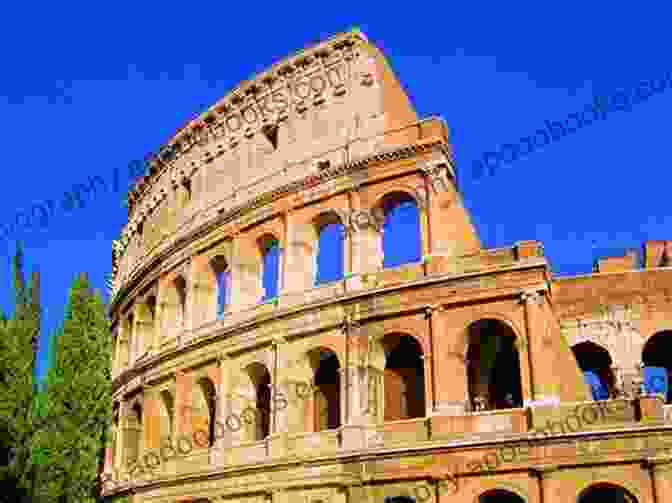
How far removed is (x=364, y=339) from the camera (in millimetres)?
19875

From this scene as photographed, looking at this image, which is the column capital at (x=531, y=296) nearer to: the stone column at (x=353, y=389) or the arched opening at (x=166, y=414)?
the stone column at (x=353, y=389)

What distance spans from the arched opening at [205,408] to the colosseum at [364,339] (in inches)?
2.2

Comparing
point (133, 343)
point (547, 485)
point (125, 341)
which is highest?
point (125, 341)

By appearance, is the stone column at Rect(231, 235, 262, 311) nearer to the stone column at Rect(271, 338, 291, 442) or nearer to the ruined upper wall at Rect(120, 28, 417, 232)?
the ruined upper wall at Rect(120, 28, 417, 232)

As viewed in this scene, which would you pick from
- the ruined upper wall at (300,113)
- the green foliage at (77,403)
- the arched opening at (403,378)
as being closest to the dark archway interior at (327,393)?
the arched opening at (403,378)

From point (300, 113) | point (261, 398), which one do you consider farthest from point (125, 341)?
point (300, 113)

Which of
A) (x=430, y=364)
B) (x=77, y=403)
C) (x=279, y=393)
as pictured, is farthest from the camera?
(x=279, y=393)

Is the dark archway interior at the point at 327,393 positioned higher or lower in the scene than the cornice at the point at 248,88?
lower

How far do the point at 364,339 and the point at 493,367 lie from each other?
3.54 meters

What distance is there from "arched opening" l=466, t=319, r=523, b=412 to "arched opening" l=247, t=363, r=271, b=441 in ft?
17.3

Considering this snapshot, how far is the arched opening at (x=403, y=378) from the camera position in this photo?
65.4 ft

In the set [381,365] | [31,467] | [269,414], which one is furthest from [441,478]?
[31,467]

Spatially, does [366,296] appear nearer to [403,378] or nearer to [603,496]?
[403,378]

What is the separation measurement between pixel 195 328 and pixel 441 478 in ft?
30.9
